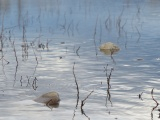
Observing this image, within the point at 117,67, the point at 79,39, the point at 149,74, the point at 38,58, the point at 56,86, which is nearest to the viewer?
the point at 56,86


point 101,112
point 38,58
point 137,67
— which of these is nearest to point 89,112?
point 101,112

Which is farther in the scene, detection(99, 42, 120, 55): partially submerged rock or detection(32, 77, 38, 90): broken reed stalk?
detection(99, 42, 120, 55): partially submerged rock

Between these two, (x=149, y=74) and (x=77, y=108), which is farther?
(x=149, y=74)

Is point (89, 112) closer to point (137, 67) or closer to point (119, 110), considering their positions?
point (119, 110)

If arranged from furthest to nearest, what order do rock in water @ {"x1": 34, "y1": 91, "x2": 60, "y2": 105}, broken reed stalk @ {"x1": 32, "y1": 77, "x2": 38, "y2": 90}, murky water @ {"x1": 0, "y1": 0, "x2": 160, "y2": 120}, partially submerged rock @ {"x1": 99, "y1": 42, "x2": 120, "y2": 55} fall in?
partially submerged rock @ {"x1": 99, "y1": 42, "x2": 120, "y2": 55}, broken reed stalk @ {"x1": 32, "y1": 77, "x2": 38, "y2": 90}, rock in water @ {"x1": 34, "y1": 91, "x2": 60, "y2": 105}, murky water @ {"x1": 0, "y1": 0, "x2": 160, "y2": 120}

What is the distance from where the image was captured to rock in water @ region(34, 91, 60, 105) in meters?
9.92

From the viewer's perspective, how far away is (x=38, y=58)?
15773 mm

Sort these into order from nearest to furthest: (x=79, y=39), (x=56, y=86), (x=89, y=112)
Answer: (x=89, y=112) < (x=56, y=86) < (x=79, y=39)

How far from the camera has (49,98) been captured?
1001 centimetres

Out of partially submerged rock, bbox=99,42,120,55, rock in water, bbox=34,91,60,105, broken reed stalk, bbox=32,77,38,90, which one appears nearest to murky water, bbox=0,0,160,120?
broken reed stalk, bbox=32,77,38,90

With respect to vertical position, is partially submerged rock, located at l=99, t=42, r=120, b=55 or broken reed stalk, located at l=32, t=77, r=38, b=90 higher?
partially submerged rock, located at l=99, t=42, r=120, b=55

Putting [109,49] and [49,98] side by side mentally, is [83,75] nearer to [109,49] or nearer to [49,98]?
[49,98]

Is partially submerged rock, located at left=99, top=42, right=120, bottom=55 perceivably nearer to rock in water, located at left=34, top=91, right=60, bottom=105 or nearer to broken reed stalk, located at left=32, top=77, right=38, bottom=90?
broken reed stalk, located at left=32, top=77, right=38, bottom=90

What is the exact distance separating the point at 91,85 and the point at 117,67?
2498 mm
